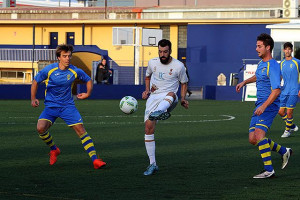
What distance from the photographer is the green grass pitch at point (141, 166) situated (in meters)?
8.47

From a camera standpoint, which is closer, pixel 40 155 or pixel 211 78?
pixel 40 155

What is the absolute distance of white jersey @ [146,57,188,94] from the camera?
414 inches

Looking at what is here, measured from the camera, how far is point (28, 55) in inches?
2104

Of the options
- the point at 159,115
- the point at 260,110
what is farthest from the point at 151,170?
the point at 260,110

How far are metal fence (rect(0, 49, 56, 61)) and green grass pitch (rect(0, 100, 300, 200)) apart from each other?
34.1m

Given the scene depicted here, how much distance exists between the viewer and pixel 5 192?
8.27 m

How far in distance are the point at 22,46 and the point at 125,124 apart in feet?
128

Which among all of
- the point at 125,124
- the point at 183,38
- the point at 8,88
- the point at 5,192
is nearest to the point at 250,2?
the point at 183,38

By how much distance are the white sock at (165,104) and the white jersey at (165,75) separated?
0.69 feet

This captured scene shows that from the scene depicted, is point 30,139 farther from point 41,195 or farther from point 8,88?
point 8,88

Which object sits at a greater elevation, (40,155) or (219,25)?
(219,25)

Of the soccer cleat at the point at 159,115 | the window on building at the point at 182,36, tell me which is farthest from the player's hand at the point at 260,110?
the window on building at the point at 182,36

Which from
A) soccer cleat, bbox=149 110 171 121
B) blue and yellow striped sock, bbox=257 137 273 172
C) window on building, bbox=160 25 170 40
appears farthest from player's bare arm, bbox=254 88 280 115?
window on building, bbox=160 25 170 40

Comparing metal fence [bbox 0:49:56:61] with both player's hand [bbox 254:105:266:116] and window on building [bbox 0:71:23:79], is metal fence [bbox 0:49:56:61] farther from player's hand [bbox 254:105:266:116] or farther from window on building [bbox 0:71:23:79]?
player's hand [bbox 254:105:266:116]
